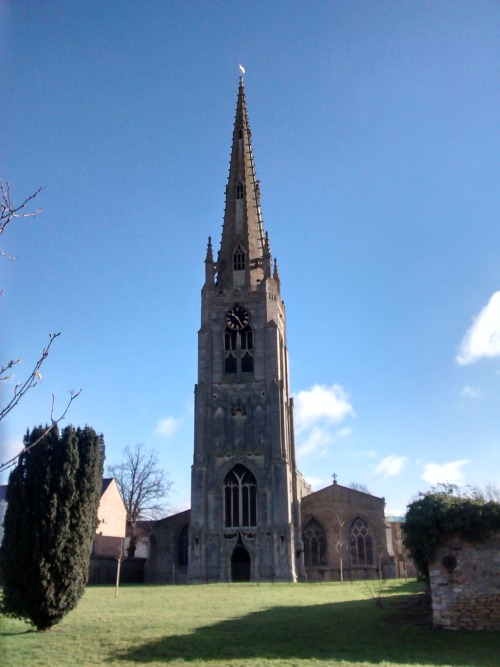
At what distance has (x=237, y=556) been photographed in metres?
49.1

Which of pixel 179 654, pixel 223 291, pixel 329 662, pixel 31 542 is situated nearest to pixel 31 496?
pixel 31 542

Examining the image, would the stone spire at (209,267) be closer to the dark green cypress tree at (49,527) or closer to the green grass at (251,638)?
the green grass at (251,638)

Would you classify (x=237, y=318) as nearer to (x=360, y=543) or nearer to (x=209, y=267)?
(x=209, y=267)

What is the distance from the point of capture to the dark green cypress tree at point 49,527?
1814cm

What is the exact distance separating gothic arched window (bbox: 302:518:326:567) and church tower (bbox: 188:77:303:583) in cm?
255

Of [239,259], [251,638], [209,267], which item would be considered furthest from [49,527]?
[239,259]

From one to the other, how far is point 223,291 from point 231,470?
16651mm

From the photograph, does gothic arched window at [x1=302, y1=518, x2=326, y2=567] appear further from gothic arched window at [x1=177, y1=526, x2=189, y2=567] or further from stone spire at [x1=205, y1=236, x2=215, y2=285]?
stone spire at [x1=205, y1=236, x2=215, y2=285]

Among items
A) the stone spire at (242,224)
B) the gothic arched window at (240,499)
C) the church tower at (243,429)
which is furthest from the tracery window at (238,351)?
the gothic arched window at (240,499)

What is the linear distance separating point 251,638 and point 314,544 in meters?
36.6

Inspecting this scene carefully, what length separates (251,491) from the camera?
5025cm

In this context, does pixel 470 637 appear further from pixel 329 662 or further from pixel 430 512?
pixel 329 662

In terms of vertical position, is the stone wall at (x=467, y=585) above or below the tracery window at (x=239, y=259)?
below

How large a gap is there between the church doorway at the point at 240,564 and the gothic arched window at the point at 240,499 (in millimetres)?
1868
